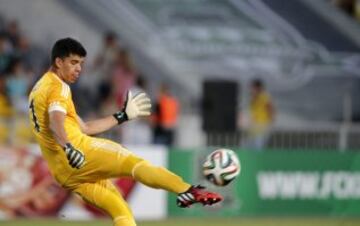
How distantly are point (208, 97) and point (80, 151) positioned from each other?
819 cm

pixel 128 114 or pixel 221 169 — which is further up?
pixel 128 114

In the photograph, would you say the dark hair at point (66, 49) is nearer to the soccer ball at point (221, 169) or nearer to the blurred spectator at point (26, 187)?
the soccer ball at point (221, 169)

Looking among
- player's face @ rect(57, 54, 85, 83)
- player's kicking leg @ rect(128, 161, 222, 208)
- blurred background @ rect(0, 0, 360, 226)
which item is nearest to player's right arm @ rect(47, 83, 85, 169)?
player's face @ rect(57, 54, 85, 83)

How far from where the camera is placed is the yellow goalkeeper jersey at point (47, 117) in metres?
11.0

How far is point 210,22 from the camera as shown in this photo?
81.7 ft

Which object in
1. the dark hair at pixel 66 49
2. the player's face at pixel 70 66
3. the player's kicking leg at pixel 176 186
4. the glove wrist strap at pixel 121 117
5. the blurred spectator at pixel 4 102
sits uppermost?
the blurred spectator at pixel 4 102

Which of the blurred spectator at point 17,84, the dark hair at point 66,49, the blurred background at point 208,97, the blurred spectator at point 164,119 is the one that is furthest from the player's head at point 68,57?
the blurred spectator at point 164,119

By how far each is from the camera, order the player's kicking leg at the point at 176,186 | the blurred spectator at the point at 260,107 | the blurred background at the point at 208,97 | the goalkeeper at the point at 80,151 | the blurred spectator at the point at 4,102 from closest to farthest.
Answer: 1. the player's kicking leg at the point at 176,186
2. the goalkeeper at the point at 80,151
3. the blurred background at the point at 208,97
4. the blurred spectator at the point at 4,102
5. the blurred spectator at the point at 260,107

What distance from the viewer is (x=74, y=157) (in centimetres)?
1053

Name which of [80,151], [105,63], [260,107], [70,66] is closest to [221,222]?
[260,107]

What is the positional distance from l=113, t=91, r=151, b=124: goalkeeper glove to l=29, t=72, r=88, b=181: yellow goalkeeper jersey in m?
0.68

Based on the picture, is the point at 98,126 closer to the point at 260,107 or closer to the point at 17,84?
the point at 17,84

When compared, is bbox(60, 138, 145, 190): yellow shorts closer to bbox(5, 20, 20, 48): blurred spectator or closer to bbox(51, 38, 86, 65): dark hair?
bbox(51, 38, 86, 65): dark hair

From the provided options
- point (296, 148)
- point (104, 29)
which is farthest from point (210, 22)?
point (296, 148)
